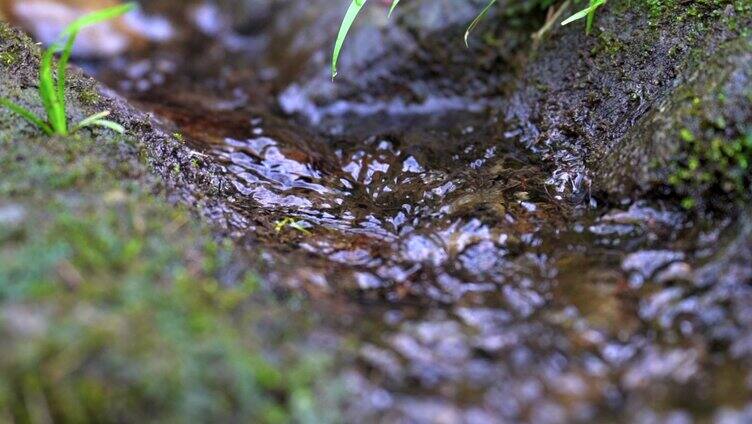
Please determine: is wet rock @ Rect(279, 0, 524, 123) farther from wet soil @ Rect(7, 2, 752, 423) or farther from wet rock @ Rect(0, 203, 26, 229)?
wet rock @ Rect(0, 203, 26, 229)

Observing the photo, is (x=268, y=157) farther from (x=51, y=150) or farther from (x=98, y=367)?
(x=98, y=367)

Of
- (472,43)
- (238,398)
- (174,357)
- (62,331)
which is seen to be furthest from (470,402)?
(472,43)

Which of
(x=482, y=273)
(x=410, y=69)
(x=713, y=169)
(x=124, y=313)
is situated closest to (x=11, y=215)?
(x=124, y=313)

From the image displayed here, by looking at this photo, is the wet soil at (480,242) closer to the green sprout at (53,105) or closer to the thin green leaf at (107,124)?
the thin green leaf at (107,124)

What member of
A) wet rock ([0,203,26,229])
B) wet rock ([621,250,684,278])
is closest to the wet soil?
wet rock ([621,250,684,278])

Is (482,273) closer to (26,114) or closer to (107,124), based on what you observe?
(107,124)

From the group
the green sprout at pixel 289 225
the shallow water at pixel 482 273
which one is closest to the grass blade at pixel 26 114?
the shallow water at pixel 482 273
